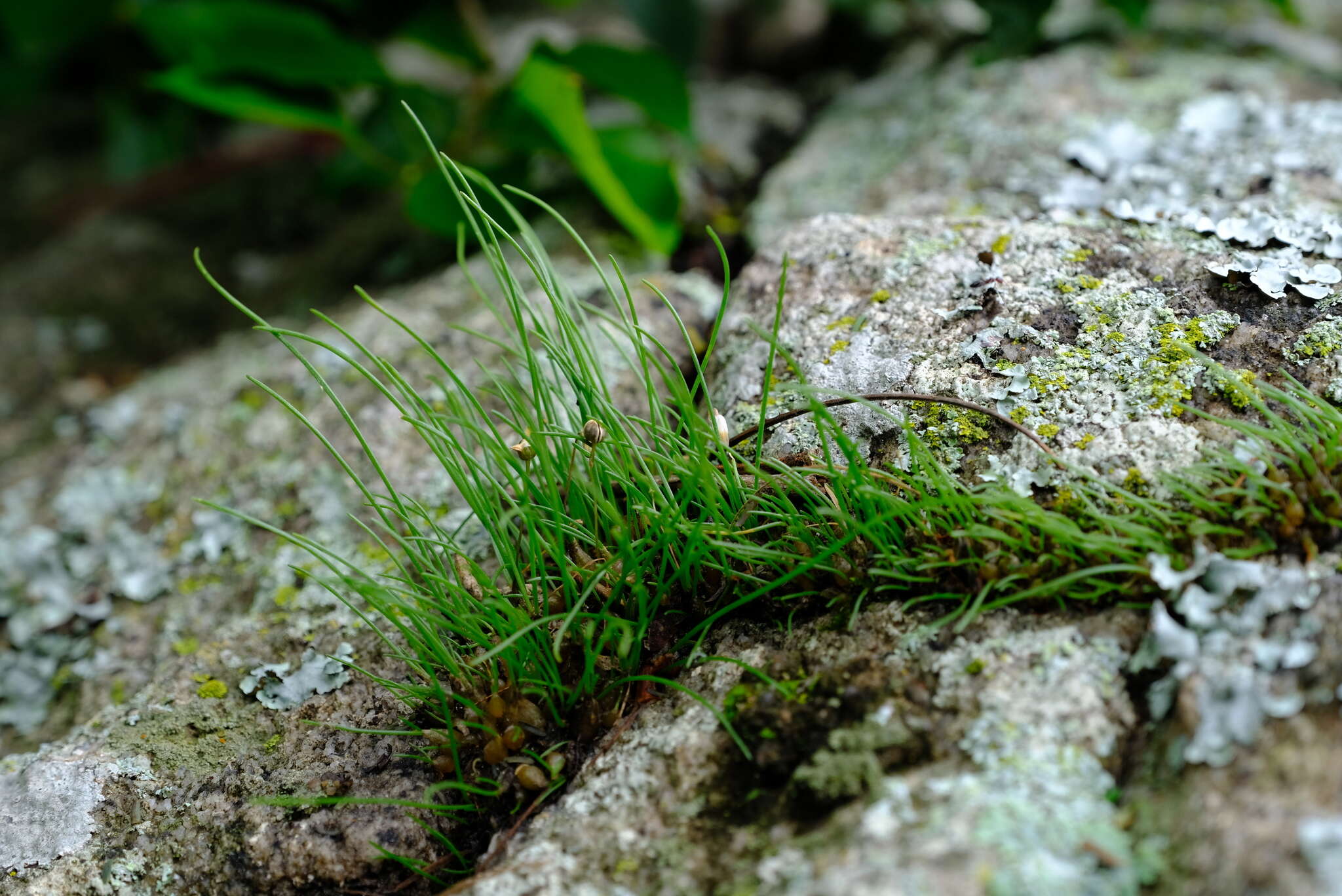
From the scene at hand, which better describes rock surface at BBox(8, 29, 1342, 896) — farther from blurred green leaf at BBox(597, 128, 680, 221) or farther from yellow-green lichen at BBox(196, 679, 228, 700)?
blurred green leaf at BBox(597, 128, 680, 221)

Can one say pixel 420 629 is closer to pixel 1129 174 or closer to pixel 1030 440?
pixel 1030 440

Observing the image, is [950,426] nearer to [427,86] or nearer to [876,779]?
[876,779]

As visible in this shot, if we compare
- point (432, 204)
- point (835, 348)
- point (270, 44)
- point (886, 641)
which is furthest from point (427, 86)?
point (886, 641)

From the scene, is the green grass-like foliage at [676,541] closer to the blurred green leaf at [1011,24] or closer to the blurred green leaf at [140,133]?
the blurred green leaf at [1011,24]

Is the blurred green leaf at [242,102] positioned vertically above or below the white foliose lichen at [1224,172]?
above

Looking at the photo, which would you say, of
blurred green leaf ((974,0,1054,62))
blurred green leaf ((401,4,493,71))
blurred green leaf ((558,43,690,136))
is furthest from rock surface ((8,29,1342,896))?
blurred green leaf ((401,4,493,71))

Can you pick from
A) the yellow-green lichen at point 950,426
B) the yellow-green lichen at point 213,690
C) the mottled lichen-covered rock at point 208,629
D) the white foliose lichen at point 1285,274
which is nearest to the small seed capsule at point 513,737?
the mottled lichen-covered rock at point 208,629
